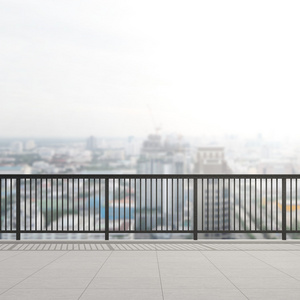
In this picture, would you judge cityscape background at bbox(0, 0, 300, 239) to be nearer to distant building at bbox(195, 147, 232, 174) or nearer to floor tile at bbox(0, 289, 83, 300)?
distant building at bbox(195, 147, 232, 174)

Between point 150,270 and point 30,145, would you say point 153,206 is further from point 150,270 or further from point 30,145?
point 30,145

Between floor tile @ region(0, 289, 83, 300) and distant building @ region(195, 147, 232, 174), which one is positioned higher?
distant building @ region(195, 147, 232, 174)

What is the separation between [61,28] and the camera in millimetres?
26672

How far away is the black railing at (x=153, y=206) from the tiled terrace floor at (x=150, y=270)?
26 cm

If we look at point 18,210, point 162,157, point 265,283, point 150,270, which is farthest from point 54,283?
point 162,157

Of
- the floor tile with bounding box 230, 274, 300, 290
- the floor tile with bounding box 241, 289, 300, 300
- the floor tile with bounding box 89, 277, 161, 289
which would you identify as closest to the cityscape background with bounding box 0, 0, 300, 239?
the floor tile with bounding box 230, 274, 300, 290

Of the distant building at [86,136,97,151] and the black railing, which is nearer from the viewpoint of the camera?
the black railing

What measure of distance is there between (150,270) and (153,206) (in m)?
2.55

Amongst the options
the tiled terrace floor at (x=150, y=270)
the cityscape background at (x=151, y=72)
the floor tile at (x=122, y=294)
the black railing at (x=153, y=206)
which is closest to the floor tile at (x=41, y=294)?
the tiled terrace floor at (x=150, y=270)

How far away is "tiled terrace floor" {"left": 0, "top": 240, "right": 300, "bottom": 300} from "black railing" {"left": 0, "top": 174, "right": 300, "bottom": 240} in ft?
0.86

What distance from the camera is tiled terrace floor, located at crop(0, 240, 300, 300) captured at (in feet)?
14.7

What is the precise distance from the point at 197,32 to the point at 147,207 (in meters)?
21.6

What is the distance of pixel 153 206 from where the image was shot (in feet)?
26.2

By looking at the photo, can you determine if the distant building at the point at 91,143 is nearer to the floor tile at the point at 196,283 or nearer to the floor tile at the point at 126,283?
the floor tile at the point at 126,283
